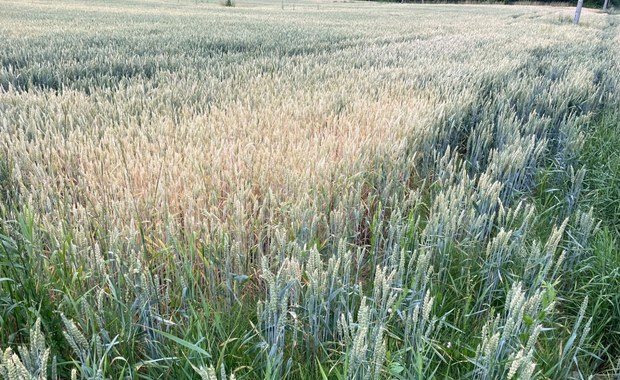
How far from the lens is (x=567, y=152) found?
10.4 feet

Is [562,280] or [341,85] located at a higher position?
[341,85]

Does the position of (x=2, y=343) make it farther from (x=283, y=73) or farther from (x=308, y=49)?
(x=308, y=49)

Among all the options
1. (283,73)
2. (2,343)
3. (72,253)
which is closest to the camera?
(2,343)

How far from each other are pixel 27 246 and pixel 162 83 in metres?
3.10

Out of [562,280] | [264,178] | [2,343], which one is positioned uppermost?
[264,178]

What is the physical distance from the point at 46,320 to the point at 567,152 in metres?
3.21

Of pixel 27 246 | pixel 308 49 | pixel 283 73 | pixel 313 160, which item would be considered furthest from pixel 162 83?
pixel 308 49

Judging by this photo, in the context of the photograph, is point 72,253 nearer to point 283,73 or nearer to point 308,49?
point 283,73

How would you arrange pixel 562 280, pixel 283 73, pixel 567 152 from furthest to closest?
pixel 283 73
pixel 567 152
pixel 562 280

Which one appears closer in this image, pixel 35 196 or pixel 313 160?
pixel 35 196

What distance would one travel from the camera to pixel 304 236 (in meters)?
1.72

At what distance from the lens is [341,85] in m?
4.20

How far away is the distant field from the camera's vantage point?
1231 mm

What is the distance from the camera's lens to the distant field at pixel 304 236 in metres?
1.23
